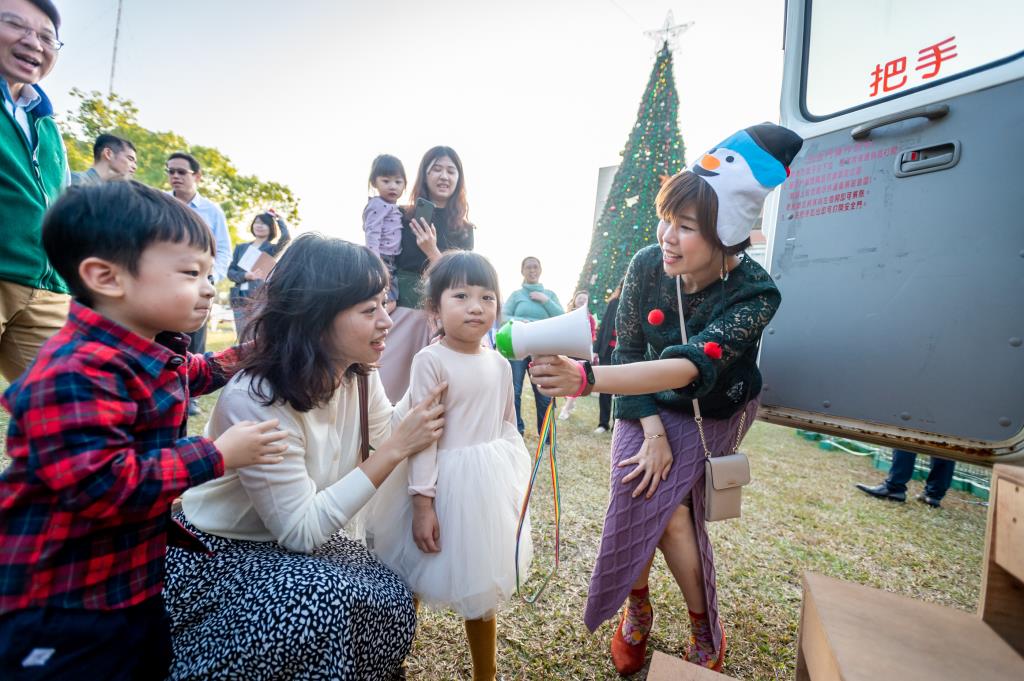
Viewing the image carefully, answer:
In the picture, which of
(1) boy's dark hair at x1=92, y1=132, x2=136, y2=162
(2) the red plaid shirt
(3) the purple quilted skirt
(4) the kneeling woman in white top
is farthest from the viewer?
(1) boy's dark hair at x1=92, y1=132, x2=136, y2=162

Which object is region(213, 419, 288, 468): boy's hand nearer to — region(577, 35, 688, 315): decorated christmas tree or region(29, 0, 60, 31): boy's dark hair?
region(29, 0, 60, 31): boy's dark hair

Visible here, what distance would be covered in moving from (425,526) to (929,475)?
451 centimetres

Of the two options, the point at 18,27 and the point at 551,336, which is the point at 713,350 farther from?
the point at 18,27

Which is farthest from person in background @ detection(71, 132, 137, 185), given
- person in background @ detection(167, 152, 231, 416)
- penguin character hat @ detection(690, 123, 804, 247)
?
penguin character hat @ detection(690, 123, 804, 247)

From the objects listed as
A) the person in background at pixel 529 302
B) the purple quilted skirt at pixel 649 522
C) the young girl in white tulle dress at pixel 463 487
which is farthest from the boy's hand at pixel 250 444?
the person in background at pixel 529 302

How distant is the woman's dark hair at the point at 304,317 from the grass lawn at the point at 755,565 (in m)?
1.08

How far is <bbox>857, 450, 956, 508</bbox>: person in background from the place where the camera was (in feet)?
12.4

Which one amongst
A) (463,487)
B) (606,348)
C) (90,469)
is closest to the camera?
(90,469)

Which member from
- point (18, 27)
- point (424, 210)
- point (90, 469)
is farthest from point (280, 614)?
point (18, 27)

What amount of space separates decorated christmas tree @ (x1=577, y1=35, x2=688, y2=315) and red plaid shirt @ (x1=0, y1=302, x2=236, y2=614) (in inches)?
308

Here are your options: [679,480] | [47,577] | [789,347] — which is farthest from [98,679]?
[789,347]

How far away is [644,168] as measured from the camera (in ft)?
27.5

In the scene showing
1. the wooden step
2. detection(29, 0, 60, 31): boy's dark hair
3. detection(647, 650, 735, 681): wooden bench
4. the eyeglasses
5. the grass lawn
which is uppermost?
detection(29, 0, 60, 31): boy's dark hair

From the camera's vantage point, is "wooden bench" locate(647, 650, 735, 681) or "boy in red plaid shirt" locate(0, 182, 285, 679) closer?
"boy in red plaid shirt" locate(0, 182, 285, 679)
